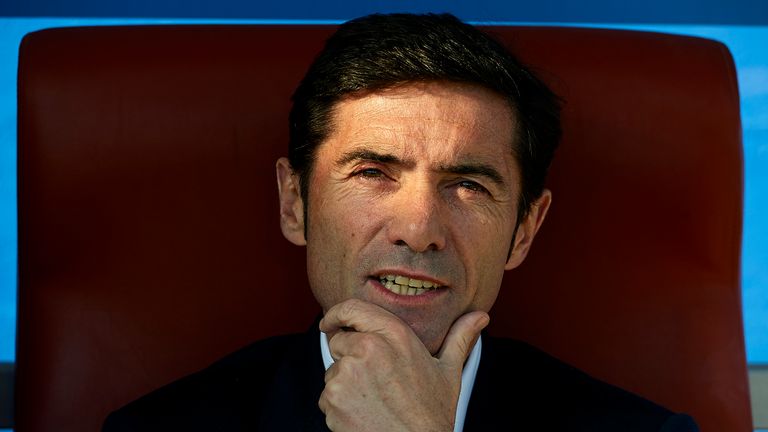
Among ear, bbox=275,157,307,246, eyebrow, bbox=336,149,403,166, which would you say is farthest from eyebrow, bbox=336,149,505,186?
ear, bbox=275,157,307,246

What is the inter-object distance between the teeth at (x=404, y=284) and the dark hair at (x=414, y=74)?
0.21 metres

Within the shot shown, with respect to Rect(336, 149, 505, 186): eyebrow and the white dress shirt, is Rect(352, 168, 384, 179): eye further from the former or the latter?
the white dress shirt

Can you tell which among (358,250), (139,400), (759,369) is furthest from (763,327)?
(139,400)

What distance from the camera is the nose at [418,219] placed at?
143 centimetres

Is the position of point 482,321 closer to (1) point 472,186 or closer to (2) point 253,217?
(1) point 472,186

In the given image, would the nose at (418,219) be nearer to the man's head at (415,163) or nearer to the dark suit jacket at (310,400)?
the man's head at (415,163)

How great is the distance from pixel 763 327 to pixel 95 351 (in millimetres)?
1375

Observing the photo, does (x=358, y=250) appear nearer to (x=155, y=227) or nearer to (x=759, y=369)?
(x=155, y=227)

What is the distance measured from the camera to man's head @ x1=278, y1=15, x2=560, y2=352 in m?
1.46

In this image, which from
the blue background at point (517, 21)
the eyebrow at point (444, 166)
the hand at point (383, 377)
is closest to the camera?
the hand at point (383, 377)

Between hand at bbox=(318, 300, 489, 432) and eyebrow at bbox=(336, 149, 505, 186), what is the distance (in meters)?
0.19

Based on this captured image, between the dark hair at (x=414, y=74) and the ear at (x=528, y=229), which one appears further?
the ear at (x=528, y=229)

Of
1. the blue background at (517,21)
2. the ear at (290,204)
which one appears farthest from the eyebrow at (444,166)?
the blue background at (517,21)

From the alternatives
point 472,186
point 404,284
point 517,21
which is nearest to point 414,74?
point 472,186
